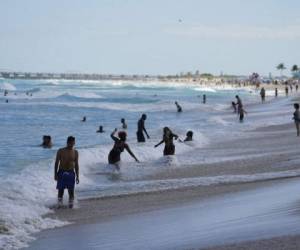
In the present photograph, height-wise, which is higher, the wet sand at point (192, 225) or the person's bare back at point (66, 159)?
the person's bare back at point (66, 159)

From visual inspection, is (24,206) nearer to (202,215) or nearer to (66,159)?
(66,159)

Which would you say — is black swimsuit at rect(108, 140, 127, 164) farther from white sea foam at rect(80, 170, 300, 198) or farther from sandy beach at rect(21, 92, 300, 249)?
white sea foam at rect(80, 170, 300, 198)

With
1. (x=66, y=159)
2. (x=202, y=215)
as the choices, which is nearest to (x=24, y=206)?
(x=66, y=159)

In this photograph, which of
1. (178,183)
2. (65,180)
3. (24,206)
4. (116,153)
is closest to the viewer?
(24,206)

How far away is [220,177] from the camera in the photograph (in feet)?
45.4

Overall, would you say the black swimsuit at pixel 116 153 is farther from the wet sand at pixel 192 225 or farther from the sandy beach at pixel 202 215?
the wet sand at pixel 192 225

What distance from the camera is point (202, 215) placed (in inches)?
364

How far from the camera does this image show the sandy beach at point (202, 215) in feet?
24.5

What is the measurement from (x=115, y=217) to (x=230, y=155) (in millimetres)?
9928

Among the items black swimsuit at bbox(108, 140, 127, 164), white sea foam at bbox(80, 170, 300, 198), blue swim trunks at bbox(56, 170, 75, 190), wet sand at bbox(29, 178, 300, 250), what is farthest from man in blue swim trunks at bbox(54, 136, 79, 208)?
black swimsuit at bbox(108, 140, 127, 164)

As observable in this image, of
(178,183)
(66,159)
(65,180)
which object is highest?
(66,159)

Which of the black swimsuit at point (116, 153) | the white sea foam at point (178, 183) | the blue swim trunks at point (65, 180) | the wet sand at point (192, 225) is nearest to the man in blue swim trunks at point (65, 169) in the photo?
the blue swim trunks at point (65, 180)

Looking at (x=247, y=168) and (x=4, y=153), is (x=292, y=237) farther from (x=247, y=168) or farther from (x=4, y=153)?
(x=4, y=153)

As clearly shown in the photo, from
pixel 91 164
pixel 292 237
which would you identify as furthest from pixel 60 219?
pixel 91 164
